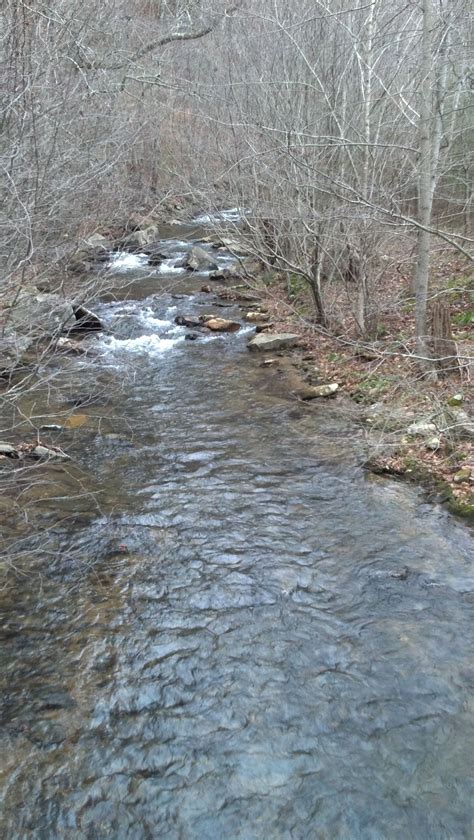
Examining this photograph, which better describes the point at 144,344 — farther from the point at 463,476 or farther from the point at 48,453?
the point at 463,476

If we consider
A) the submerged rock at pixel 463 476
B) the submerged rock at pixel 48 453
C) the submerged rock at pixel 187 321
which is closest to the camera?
the submerged rock at pixel 463 476

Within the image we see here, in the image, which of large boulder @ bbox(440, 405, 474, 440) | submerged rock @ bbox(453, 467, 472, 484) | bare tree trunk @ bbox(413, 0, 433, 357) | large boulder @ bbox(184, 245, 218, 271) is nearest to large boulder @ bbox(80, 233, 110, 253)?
bare tree trunk @ bbox(413, 0, 433, 357)

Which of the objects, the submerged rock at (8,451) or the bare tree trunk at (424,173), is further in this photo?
the submerged rock at (8,451)

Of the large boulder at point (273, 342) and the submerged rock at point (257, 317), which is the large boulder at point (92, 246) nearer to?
the large boulder at point (273, 342)

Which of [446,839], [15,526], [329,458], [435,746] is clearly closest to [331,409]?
[329,458]

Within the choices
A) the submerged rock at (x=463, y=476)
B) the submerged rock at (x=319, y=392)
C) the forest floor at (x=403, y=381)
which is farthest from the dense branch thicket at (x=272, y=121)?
the submerged rock at (x=463, y=476)

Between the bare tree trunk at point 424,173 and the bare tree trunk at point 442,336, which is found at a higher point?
the bare tree trunk at point 424,173

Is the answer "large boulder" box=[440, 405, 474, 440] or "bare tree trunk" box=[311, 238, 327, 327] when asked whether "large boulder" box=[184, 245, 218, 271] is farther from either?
"large boulder" box=[440, 405, 474, 440]

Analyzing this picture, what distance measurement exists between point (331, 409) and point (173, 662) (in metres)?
4.80

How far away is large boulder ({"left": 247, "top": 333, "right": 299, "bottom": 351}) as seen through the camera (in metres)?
10.8

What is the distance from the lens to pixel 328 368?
9656 mm

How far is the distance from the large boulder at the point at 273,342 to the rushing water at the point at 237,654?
3945mm

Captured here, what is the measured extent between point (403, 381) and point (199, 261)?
10.5 meters

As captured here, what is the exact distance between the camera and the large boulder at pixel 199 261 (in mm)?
16734
